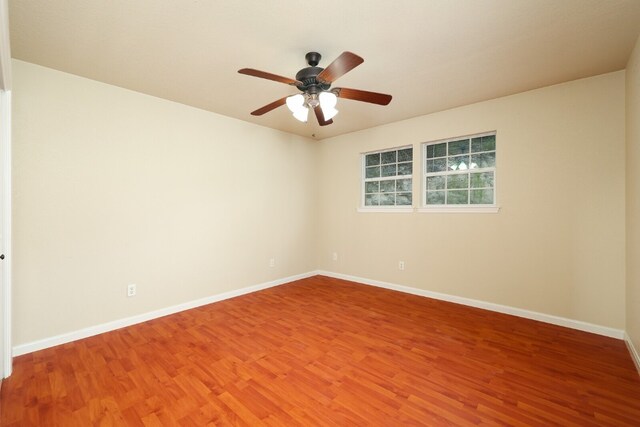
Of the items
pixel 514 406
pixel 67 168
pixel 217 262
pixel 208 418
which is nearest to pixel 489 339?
pixel 514 406

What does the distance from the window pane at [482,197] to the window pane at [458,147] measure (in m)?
0.55

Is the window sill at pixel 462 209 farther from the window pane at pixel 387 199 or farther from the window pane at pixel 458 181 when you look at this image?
the window pane at pixel 387 199

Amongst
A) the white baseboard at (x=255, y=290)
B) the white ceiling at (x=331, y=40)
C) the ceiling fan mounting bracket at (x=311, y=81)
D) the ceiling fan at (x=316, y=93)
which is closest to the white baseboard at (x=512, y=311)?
the white baseboard at (x=255, y=290)

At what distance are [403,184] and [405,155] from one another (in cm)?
44

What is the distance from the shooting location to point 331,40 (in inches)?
83.4

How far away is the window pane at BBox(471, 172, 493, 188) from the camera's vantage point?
3463mm

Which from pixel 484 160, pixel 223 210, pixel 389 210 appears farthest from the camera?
pixel 389 210

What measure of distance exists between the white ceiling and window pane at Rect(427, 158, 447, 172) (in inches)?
39.9

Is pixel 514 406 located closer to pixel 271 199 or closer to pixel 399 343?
pixel 399 343

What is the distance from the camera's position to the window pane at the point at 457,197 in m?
3.65

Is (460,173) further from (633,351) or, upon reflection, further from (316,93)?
(316,93)

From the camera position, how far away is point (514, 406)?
1.72m

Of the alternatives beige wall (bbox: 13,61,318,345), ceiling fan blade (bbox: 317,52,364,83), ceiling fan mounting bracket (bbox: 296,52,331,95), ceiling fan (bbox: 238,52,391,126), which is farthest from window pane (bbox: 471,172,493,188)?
beige wall (bbox: 13,61,318,345)

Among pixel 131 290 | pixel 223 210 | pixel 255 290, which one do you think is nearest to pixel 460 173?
pixel 223 210
